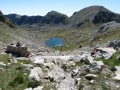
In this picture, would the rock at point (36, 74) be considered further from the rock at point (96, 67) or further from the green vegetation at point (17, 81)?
the rock at point (96, 67)

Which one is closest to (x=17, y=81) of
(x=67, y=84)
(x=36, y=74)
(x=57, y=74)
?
(x=36, y=74)

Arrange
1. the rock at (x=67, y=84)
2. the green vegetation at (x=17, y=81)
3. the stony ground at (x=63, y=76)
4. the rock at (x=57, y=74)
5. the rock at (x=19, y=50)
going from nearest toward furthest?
the stony ground at (x=63, y=76), the rock at (x=67, y=84), the green vegetation at (x=17, y=81), the rock at (x=57, y=74), the rock at (x=19, y=50)

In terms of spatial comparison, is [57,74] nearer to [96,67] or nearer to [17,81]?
[96,67]

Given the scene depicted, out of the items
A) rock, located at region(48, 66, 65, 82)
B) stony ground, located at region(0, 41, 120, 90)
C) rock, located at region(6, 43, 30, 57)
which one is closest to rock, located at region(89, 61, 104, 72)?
stony ground, located at region(0, 41, 120, 90)

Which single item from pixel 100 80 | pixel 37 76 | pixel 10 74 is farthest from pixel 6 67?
pixel 100 80

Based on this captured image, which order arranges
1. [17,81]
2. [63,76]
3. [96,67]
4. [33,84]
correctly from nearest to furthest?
[33,84], [17,81], [96,67], [63,76]

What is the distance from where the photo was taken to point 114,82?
2691 centimetres

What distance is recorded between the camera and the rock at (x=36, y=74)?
1119 inches

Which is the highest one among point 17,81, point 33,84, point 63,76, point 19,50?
point 19,50

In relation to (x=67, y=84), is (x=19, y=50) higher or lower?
higher

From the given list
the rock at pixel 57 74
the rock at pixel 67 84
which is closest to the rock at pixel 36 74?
the rock at pixel 57 74

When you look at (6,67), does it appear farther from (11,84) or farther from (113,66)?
(113,66)

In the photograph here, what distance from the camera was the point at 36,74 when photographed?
29.8 meters

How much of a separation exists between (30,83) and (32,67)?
643 cm
